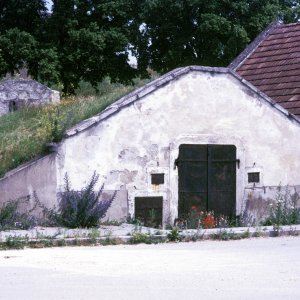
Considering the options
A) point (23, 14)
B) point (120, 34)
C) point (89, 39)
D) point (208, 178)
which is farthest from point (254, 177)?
point (23, 14)

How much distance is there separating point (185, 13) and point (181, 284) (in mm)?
34601

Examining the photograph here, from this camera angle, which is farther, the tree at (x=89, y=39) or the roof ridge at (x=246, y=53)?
the tree at (x=89, y=39)

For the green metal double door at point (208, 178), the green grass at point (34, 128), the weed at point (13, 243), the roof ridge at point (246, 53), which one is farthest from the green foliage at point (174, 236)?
the roof ridge at point (246, 53)

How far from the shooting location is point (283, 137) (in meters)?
18.3

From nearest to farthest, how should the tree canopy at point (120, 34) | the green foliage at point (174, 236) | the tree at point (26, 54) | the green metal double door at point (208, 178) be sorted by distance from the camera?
1. the green foliage at point (174, 236)
2. the green metal double door at point (208, 178)
3. the tree at point (26, 54)
4. the tree canopy at point (120, 34)

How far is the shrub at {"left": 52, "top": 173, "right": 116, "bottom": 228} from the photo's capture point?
1477cm

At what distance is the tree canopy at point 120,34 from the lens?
40.3 m

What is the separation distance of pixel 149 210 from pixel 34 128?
3.82 m

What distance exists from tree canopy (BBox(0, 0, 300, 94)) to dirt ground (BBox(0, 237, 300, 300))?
2869cm

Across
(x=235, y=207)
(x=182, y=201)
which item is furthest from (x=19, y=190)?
(x=235, y=207)

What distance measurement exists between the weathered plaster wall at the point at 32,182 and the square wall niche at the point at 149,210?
208cm

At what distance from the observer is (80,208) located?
14.9 metres

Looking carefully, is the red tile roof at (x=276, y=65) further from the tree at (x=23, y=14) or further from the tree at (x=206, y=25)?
the tree at (x=23, y=14)

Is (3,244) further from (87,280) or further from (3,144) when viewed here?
(3,144)
